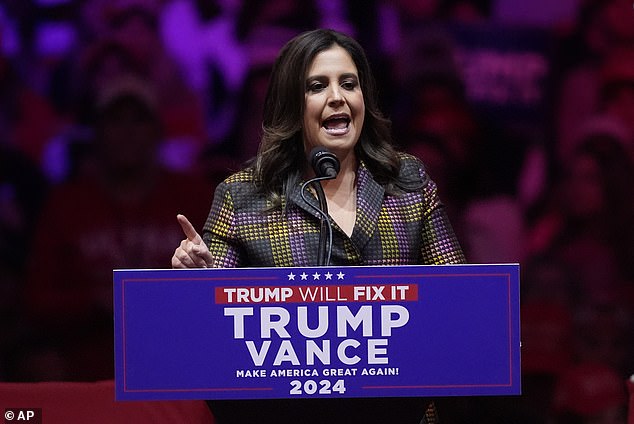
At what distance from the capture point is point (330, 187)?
2047 mm

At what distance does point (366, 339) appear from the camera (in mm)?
1635

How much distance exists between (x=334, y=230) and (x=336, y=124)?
8.1 inches

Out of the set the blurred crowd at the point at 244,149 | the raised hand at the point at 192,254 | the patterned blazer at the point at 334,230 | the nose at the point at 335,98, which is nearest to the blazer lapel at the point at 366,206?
the patterned blazer at the point at 334,230

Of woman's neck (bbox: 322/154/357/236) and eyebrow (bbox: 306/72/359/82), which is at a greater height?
eyebrow (bbox: 306/72/359/82)

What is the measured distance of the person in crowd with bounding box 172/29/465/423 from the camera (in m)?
1.96

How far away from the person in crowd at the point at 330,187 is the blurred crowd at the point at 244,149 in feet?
6.25

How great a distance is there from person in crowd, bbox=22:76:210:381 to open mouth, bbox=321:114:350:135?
200cm

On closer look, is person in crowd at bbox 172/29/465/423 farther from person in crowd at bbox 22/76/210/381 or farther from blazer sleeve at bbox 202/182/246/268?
person in crowd at bbox 22/76/210/381

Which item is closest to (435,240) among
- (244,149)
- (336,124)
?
(336,124)

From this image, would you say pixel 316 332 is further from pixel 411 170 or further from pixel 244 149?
pixel 244 149

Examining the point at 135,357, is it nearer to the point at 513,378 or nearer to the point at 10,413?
the point at 513,378

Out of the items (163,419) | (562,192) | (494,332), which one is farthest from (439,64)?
(494,332)

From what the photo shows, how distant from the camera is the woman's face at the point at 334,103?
200 centimetres

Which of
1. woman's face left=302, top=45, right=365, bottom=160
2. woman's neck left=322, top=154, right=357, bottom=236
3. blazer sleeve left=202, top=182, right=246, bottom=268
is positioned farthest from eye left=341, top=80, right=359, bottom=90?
blazer sleeve left=202, top=182, right=246, bottom=268
